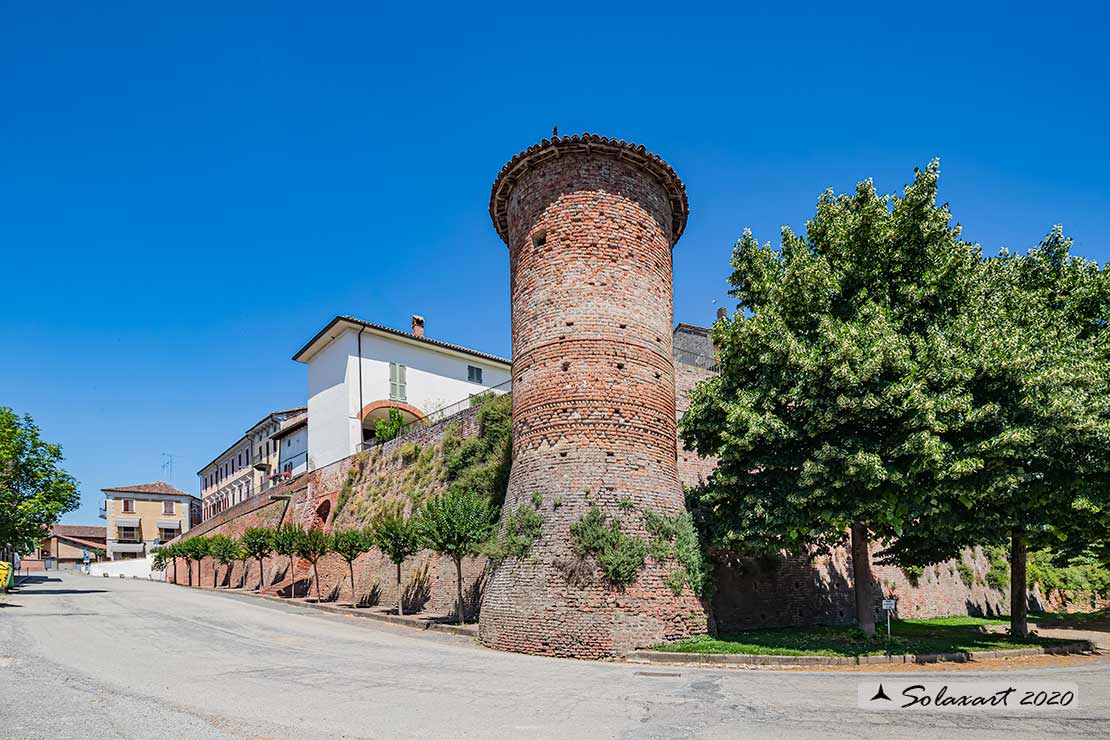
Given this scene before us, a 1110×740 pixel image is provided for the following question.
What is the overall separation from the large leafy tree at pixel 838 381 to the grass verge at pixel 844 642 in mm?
881

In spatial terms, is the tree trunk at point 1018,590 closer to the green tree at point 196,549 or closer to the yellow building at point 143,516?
the green tree at point 196,549

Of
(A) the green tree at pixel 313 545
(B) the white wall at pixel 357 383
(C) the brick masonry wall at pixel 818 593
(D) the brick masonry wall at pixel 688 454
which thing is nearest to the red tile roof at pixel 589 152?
(D) the brick masonry wall at pixel 688 454

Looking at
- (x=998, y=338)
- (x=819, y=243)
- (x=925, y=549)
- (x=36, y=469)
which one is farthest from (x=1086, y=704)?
(x=36, y=469)

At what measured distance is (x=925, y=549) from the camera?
59.8 ft

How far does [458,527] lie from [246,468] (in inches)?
1862

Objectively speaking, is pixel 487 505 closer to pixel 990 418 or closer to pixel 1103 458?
pixel 990 418

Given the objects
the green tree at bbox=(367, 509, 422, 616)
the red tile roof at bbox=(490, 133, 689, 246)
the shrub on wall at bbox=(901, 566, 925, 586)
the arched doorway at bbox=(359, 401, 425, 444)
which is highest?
the red tile roof at bbox=(490, 133, 689, 246)

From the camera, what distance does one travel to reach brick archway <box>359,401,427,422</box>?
37.6m

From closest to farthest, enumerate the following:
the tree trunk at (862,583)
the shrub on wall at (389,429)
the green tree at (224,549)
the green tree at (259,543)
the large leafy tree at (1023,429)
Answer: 1. the large leafy tree at (1023,429)
2. the tree trunk at (862,583)
3. the shrub on wall at (389,429)
4. the green tree at (259,543)
5. the green tree at (224,549)

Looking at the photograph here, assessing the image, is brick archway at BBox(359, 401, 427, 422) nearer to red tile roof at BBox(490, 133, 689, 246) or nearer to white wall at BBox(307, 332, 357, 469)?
A: white wall at BBox(307, 332, 357, 469)

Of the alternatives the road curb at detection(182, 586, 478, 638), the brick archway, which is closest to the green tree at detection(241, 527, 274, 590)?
the road curb at detection(182, 586, 478, 638)

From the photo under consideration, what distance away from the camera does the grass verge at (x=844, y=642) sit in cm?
1481

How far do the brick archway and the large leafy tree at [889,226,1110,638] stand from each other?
27.6 metres

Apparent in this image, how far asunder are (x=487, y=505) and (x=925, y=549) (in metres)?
11.4
